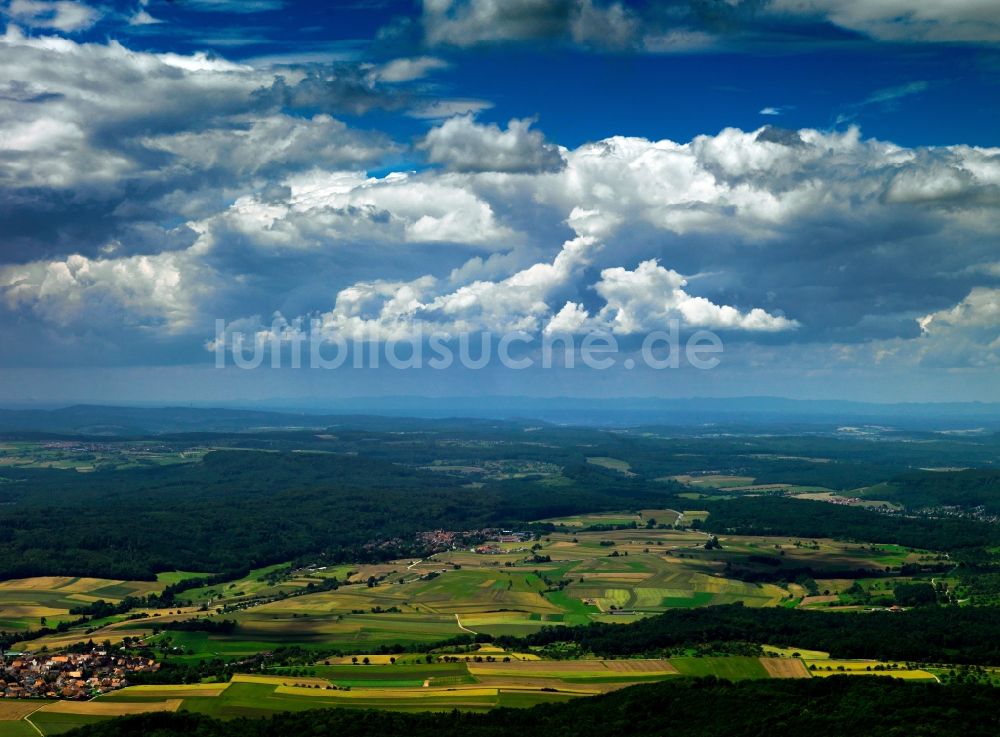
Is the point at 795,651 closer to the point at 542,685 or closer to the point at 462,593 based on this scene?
the point at 542,685

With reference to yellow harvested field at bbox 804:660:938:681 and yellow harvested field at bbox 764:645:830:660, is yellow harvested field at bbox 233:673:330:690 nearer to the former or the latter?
yellow harvested field at bbox 764:645:830:660

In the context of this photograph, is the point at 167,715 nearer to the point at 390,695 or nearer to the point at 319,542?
the point at 390,695

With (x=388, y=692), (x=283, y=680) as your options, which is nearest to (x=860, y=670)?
(x=388, y=692)

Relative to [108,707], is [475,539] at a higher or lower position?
lower

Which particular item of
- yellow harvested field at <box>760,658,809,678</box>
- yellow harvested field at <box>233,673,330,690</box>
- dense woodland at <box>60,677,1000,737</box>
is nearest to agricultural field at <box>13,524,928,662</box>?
yellow harvested field at <box>233,673,330,690</box>

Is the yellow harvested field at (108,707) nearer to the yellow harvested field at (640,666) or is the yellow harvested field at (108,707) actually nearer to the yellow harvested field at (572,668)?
the yellow harvested field at (572,668)

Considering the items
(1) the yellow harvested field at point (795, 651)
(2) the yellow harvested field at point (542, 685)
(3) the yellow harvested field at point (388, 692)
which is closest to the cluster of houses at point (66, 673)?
(3) the yellow harvested field at point (388, 692)

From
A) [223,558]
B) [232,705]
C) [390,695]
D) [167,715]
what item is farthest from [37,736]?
[223,558]
